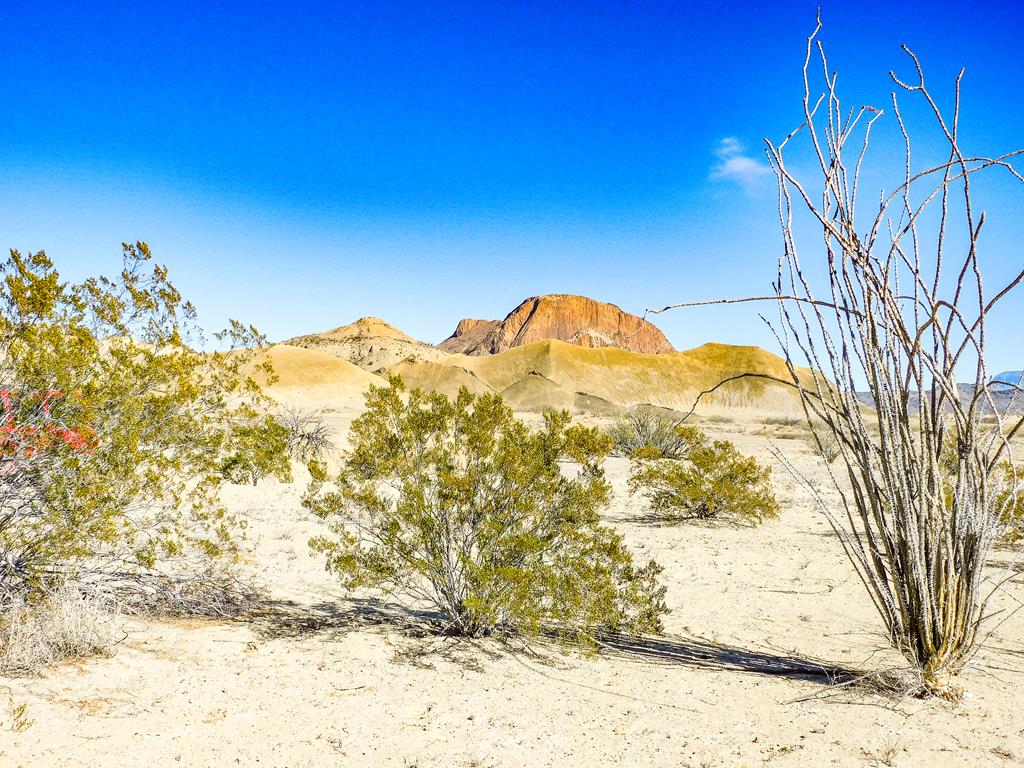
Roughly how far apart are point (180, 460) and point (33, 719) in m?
2.13

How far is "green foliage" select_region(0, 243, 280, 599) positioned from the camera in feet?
13.7

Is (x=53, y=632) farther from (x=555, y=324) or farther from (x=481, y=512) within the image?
(x=555, y=324)

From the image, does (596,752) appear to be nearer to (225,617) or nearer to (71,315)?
(225,617)

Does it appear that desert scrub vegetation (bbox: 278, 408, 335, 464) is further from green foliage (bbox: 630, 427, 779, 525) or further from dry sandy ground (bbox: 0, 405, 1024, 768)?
dry sandy ground (bbox: 0, 405, 1024, 768)

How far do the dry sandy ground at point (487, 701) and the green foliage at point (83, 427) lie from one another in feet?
2.60

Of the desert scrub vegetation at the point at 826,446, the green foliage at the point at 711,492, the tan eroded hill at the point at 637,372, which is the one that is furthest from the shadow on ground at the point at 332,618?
the tan eroded hill at the point at 637,372

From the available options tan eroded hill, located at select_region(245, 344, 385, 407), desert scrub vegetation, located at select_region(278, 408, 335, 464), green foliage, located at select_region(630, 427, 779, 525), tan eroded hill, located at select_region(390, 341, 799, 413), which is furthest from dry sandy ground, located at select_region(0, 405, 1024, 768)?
tan eroded hill, located at select_region(390, 341, 799, 413)

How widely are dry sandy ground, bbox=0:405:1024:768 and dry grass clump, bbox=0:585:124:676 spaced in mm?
117

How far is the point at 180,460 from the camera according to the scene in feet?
16.3

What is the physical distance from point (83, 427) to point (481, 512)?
2.77 m

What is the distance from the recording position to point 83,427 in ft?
13.8

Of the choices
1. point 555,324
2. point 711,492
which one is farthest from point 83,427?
point 555,324

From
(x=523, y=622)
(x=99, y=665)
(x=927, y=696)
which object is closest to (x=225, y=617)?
(x=99, y=665)

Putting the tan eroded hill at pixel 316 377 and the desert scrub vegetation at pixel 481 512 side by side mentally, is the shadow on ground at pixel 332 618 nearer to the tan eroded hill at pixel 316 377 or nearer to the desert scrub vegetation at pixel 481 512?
the desert scrub vegetation at pixel 481 512
